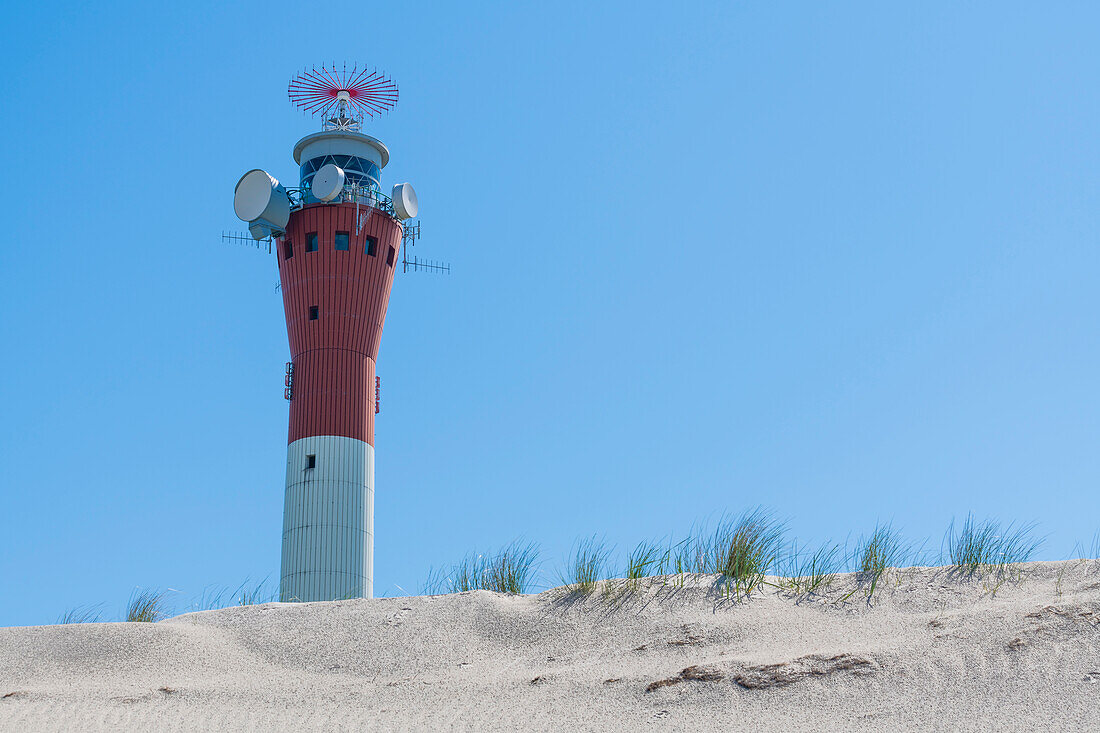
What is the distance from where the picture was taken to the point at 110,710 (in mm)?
7594

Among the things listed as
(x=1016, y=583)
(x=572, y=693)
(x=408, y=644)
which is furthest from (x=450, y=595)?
(x=1016, y=583)

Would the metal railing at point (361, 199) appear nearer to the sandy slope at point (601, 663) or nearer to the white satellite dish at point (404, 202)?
the white satellite dish at point (404, 202)

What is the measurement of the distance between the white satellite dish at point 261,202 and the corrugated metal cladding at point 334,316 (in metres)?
0.37

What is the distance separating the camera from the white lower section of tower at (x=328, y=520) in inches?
914

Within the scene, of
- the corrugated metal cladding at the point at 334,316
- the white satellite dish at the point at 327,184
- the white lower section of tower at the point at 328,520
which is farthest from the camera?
the white satellite dish at the point at 327,184

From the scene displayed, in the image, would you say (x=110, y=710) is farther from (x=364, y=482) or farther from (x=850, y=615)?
(x=364, y=482)

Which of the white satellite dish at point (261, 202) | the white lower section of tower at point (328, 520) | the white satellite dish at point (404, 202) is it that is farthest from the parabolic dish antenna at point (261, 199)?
the white lower section of tower at point (328, 520)

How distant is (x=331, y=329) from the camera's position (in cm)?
2500

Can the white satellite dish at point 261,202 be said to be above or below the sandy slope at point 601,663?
above

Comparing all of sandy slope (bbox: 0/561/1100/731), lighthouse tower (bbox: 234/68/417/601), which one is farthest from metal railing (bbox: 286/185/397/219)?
sandy slope (bbox: 0/561/1100/731)

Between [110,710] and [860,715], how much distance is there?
5.07 metres

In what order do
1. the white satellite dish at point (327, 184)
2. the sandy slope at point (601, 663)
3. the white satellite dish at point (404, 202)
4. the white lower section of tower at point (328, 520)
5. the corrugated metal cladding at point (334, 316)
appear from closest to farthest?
the sandy slope at point (601, 663)
the white lower section of tower at point (328, 520)
the corrugated metal cladding at point (334, 316)
the white satellite dish at point (327, 184)
the white satellite dish at point (404, 202)

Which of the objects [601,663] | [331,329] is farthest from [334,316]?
[601,663]

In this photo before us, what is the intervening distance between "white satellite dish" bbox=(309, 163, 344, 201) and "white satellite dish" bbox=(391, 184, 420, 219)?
1535 millimetres
